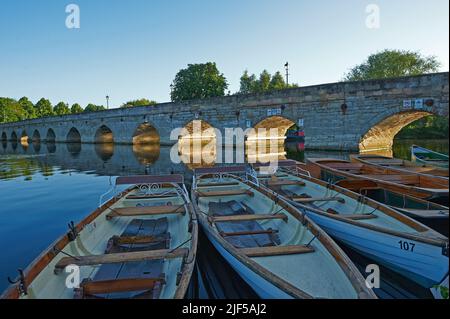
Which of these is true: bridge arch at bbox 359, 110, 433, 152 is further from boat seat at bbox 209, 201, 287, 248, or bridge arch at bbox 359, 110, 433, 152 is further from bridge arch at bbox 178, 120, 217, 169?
boat seat at bbox 209, 201, 287, 248

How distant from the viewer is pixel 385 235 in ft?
14.7

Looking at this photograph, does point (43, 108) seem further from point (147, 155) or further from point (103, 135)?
point (147, 155)

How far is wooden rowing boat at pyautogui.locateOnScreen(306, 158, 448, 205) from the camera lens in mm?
6311

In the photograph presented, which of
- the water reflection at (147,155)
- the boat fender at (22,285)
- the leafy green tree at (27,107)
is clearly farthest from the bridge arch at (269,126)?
the leafy green tree at (27,107)

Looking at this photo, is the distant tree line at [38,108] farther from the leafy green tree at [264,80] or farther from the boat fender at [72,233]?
the boat fender at [72,233]

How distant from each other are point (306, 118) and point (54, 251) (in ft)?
63.9

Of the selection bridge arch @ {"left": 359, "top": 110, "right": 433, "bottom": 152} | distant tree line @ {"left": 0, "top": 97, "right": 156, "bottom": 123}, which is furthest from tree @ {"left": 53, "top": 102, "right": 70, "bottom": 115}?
bridge arch @ {"left": 359, "top": 110, "right": 433, "bottom": 152}

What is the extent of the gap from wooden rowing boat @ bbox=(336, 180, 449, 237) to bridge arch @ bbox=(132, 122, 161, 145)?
89.2 ft

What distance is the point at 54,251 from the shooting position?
12.2ft

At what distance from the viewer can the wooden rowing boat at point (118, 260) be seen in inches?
126

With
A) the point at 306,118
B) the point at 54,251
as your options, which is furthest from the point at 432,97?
the point at 54,251

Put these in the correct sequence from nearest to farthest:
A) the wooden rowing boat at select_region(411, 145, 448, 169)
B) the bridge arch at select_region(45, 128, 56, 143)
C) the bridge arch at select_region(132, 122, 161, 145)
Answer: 1. the wooden rowing boat at select_region(411, 145, 448, 169)
2. the bridge arch at select_region(132, 122, 161, 145)
3. the bridge arch at select_region(45, 128, 56, 143)

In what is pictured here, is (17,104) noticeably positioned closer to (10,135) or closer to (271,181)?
(10,135)

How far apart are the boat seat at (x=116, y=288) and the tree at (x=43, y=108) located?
9668cm
